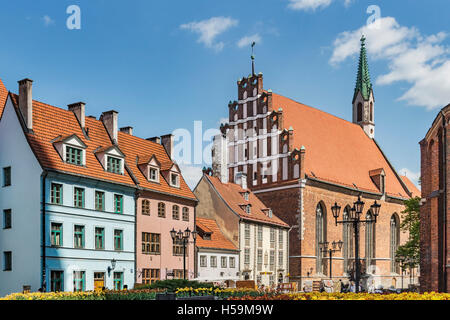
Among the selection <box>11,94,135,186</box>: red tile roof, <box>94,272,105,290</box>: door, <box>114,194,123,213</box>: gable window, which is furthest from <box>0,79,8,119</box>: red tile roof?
<box>94,272,105,290</box>: door

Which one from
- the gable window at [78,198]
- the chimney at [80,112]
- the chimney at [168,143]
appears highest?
the chimney at [80,112]

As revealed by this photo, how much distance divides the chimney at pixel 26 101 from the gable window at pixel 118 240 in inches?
346

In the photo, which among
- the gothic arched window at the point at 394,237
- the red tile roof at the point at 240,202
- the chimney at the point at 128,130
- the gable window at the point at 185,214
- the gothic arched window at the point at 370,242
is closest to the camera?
the gable window at the point at 185,214

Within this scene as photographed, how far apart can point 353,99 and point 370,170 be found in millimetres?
13858

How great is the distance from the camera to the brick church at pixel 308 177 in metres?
56.6

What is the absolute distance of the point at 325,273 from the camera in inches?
2307

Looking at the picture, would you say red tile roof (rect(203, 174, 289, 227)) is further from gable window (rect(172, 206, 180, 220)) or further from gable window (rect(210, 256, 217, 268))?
gable window (rect(172, 206, 180, 220))

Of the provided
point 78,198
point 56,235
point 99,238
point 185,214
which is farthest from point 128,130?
point 56,235

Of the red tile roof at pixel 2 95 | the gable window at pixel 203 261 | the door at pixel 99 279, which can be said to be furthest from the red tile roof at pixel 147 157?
the red tile roof at pixel 2 95

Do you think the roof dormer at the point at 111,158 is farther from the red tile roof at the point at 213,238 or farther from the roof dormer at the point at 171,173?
the red tile roof at the point at 213,238

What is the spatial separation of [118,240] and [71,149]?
6830 millimetres

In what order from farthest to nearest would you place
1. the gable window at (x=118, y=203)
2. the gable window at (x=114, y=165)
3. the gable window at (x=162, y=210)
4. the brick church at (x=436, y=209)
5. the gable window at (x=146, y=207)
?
1. the gable window at (x=162, y=210)
2. the gable window at (x=146, y=207)
3. the gable window at (x=114, y=165)
4. the gable window at (x=118, y=203)
5. the brick church at (x=436, y=209)
